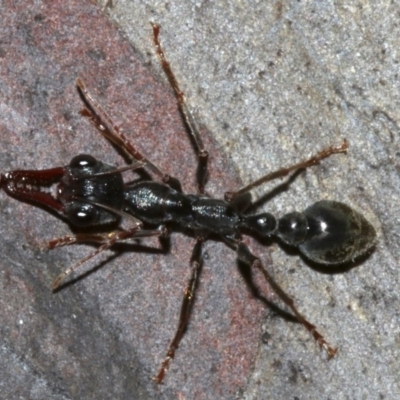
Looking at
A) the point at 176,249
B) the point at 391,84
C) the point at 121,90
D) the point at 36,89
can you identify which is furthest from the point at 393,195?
the point at 36,89

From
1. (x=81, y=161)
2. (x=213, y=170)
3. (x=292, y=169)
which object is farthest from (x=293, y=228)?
(x=81, y=161)

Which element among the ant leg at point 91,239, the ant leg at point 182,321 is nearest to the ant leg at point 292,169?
the ant leg at point 182,321

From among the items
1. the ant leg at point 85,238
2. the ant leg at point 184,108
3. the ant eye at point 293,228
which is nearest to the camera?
the ant leg at point 85,238

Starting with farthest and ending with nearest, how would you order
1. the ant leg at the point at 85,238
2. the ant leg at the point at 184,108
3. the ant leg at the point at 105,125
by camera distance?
the ant leg at the point at 184,108, the ant leg at the point at 105,125, the ant leg at the point at 85,238

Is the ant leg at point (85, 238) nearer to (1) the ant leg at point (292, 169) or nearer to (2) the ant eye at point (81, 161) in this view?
(2) the ant eye at point (81, 161)

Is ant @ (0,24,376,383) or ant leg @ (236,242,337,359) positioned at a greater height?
ant @ (0,24,376,383)

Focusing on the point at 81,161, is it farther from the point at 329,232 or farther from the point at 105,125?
the point at 329,232

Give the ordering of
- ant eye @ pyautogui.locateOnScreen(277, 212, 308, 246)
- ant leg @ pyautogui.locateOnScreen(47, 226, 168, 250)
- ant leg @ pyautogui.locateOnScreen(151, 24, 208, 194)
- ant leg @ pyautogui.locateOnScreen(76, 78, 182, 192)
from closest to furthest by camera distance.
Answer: ant leg @ pyautogui.locateOnScreen(47, 226, 168, 250) → ant leg @ pyautogui.locateOnScreen(76, 78, 182, 192) → ant leg @ pyautogui.locateOnScreen(151, 24, 208, 194) → ant eye @ pyautogui.locateOnScreen(277, 212, 308, 246)

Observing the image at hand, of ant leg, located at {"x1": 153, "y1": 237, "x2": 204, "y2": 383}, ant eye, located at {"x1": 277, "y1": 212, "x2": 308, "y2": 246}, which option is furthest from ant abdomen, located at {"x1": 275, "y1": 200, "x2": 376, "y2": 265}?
ant leg, located at {"x1": 153, "y1": 237, "x2": 204, "y2": 383}

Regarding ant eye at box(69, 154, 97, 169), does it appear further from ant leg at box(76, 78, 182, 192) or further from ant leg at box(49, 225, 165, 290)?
→ ant leg at box(49, 225, 165, 290)
